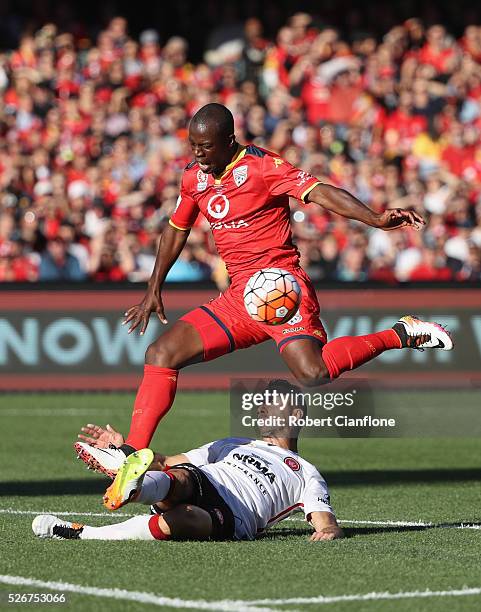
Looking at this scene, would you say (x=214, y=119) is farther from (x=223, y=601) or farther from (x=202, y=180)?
(x=223, y=601)

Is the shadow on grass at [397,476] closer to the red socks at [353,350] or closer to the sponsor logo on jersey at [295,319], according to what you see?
the red socks at [353,350]

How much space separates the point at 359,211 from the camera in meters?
7.82

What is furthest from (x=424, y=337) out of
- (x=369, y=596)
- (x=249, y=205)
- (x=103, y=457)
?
(x=369, y=596)

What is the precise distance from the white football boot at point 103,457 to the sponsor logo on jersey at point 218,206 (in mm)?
2129

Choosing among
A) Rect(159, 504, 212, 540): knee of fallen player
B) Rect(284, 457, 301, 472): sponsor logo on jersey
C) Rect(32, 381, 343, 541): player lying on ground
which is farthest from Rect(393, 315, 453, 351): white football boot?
Rect(159, 504, 212, 540): knee of fallen player

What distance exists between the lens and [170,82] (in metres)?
20.5

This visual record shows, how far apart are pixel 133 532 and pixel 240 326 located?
1.96m

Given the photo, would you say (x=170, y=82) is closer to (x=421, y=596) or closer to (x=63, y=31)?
(x=63, y=31)

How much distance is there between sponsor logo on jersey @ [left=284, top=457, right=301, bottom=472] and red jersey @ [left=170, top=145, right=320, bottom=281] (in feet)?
5.81

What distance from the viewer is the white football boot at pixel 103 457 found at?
6848mm

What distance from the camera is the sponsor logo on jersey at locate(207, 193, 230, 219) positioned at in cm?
853

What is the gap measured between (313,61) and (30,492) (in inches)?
524

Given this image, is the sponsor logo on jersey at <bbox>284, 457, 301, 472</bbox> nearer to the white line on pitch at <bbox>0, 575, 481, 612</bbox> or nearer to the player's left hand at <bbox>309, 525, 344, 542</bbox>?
the player's left hand at <bbox>309, 525, 344, 542</bbox>

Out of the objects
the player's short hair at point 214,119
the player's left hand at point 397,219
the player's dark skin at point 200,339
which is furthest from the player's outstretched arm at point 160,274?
the player's left hand at point 397,219
